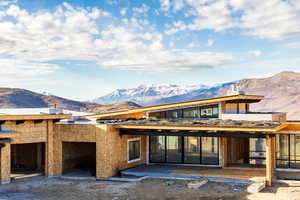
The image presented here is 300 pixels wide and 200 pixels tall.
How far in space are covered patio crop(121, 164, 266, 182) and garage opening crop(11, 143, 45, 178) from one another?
20.7 feet

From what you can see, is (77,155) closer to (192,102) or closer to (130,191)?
(130,191)

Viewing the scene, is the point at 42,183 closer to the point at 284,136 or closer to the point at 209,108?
the point at 209,108

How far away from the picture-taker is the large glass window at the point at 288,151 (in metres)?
22.9

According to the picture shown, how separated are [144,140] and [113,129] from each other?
3.96 m

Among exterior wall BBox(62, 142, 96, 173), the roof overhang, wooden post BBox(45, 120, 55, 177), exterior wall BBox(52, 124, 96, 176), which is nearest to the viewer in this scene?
the roof overhang

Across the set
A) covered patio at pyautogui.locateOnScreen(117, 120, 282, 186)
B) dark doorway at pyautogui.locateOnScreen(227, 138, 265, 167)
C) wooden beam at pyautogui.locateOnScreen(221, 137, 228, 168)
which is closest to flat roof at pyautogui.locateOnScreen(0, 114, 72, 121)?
covered patio at pyautogui.locateOnScreen(117, 120, 282, 186)

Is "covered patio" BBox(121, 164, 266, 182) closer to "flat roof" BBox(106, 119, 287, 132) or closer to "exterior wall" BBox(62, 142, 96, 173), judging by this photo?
"flat roof" BBox(106, 119, 287, 132)

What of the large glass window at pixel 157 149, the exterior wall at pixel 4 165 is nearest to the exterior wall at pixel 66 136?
the exterior wall at pixel 4 165

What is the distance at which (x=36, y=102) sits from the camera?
17425 cm

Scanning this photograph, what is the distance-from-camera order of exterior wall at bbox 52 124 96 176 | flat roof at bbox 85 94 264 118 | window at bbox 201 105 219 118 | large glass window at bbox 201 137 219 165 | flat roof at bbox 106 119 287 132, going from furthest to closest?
1. window at bbox 201 105 219 118
2. flat roof at bbox 85 94 264 118
3. large glass window at bbox 201 137 219 165
4. exterior wall at bbox 52 124 96 176
5. flat roof at bbox 106 119 287 132

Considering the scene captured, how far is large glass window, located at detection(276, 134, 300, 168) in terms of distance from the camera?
22.9 metres

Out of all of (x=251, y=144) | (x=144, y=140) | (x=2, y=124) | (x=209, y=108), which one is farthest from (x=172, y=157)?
(x=2, y=124)

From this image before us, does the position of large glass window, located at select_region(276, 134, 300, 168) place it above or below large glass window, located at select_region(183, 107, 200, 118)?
below

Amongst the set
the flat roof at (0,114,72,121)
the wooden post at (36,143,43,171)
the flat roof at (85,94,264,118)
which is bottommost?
the wooden post at (36,143,43,171)
